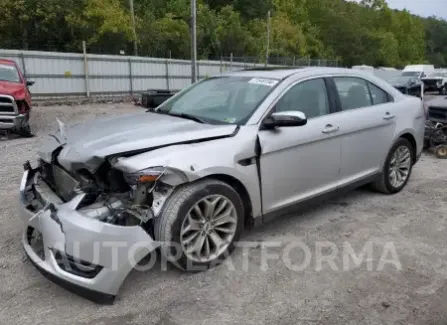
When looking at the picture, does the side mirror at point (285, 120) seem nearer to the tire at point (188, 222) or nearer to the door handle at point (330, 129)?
the door handle at point (330, 129)

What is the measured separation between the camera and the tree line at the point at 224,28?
82.7 feet

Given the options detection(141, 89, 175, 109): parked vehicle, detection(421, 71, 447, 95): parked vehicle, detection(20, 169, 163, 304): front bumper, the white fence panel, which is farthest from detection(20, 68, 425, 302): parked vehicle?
detection(421, 71, 447, 95): parked vehicle

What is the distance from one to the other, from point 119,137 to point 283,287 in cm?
168

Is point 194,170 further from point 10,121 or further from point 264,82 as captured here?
point 10,121

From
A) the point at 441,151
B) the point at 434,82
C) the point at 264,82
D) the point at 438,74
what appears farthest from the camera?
the point at 438,74

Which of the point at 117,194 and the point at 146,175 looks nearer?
the point at 146,175

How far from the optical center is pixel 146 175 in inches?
115

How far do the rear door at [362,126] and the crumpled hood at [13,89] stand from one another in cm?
776

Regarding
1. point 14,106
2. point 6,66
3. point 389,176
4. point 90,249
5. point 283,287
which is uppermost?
point 6,66

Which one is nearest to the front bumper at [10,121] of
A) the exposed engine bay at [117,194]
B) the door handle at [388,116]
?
the exposed engine bay at [117,194]

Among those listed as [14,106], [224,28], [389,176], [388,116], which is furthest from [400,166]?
[224,28]

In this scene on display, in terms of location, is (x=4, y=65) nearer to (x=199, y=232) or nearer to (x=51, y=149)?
(x=51, y=149)

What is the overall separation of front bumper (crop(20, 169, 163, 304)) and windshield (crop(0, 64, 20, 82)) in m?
8.69

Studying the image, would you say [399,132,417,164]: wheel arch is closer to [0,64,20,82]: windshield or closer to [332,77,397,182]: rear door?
[332,77,397,182]: rear door
